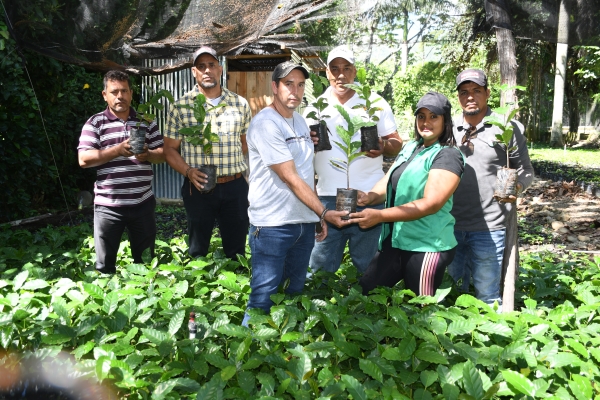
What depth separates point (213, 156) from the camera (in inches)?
176

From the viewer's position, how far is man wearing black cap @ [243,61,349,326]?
3.18m

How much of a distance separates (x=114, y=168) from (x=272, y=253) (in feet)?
5.75

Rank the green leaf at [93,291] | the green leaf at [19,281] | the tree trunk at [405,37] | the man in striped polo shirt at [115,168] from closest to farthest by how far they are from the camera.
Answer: the green leaf at [93,291] → the green leaf at [19,281] → the man in striped polo shirt at [115,168] → the tree trunk at [405,37]

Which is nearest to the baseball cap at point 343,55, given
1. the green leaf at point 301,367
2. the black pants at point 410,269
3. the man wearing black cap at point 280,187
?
the man wearing black cap at point 280,187

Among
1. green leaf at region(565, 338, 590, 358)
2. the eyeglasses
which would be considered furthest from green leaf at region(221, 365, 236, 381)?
the eyeglasses

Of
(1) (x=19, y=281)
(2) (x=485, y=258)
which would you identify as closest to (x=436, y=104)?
(2) (x=485, y=258)

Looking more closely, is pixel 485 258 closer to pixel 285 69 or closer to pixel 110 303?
pixel 285 69

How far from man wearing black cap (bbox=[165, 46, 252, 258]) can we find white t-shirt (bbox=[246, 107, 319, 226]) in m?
1.14

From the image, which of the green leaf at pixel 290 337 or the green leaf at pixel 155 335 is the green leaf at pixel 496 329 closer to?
the green leaf at pixel 290 337

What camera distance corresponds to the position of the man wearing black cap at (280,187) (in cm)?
318

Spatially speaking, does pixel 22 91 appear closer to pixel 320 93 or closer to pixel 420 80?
pixel 320 93

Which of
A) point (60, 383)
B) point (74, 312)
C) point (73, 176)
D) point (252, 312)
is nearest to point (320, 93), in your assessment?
point (252, 312)

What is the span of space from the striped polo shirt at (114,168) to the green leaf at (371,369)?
7.78 ft

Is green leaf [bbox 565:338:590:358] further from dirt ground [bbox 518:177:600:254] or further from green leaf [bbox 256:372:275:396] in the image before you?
dirt ground [bbox 518:177:600:254]
